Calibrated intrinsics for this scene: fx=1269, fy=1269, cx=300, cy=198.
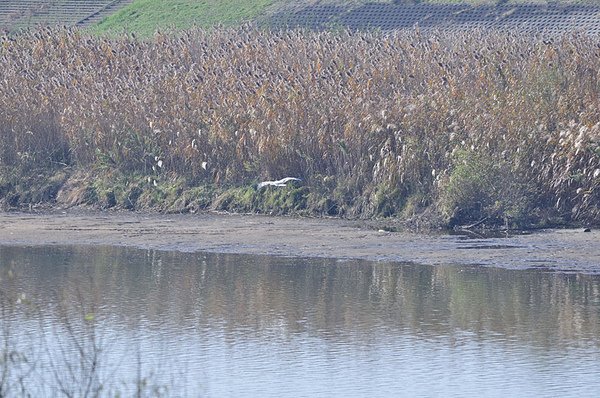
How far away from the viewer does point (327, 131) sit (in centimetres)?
1383

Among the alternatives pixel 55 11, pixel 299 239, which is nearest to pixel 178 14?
pixel 55 11

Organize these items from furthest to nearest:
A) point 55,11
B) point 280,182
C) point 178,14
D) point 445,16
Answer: point 55,11 < point 178,14 < point 445,16 < point 280,182

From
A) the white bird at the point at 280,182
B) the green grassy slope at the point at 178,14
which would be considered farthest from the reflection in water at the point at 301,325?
the green grassy slope at the point at 178,14

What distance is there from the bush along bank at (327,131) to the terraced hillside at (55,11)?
13655 mm

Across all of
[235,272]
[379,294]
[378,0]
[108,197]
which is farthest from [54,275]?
[378,0]

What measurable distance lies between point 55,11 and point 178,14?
3.23 m

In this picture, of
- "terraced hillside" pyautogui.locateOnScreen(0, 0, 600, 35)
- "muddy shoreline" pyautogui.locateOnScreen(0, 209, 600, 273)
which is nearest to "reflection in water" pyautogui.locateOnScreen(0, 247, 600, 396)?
"muddy shoreline" pyautogui.locateOnScreen(0, 209, 600, 273)

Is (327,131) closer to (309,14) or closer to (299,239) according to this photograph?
(299,239)

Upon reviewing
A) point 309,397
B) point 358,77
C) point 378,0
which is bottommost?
point 309,397

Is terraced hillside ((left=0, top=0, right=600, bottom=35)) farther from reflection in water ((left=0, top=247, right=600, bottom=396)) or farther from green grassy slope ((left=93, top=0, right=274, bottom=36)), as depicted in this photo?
reflection in water ((left=0, top=247, right=600, bottom=396))

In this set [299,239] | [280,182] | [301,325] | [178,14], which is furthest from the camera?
[178,14]

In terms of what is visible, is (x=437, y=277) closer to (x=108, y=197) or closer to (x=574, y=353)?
(x=574, y=353)

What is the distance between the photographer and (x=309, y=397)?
6.94 m

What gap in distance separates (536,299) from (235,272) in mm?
2662
